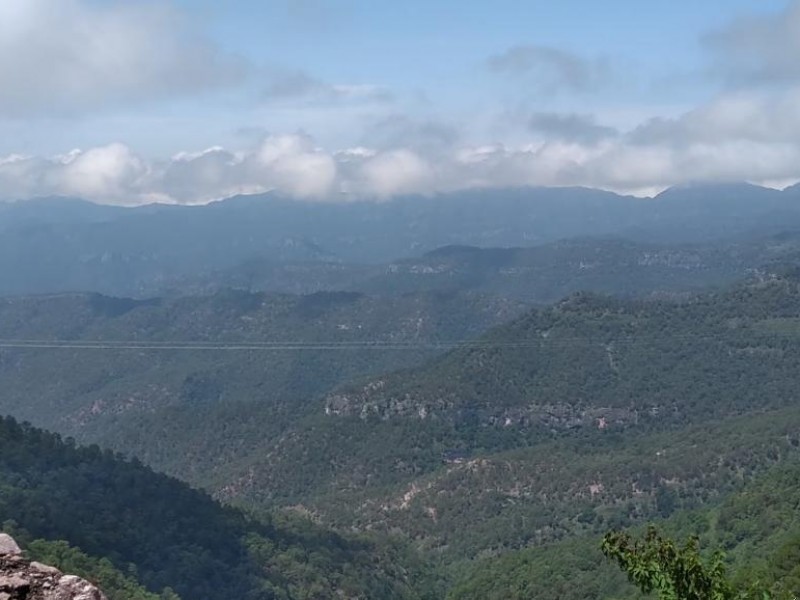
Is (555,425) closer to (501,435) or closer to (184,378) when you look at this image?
(501,435)

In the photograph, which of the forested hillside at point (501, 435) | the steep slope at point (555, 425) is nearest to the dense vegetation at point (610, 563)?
the forested hillside at point (501, 435)

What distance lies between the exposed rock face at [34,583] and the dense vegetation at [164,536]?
3503 centimetres

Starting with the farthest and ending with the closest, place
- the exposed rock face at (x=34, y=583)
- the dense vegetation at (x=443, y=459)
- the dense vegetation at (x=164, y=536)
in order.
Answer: the dense vegetation at (x=443, y=459)
the dense vegetation at (x=164, y=536)
the exposed rock face at (x=34, y=583)

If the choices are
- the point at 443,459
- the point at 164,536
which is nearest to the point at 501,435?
the point at 443,459

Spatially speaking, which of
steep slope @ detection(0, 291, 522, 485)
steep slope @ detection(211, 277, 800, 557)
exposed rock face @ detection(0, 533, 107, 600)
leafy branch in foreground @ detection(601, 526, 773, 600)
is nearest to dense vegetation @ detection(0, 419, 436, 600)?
steep slope @ detection(211, 277, 800, 557)

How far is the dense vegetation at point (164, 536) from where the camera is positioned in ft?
157

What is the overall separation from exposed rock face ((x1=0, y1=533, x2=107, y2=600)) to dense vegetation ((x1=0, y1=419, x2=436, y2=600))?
115ft

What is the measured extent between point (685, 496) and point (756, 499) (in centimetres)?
2279

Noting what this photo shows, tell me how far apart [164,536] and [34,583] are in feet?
165

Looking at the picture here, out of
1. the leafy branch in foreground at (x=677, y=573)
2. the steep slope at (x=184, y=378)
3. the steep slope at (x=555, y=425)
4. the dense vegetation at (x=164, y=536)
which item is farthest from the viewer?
the steep slope at (x=184, y=378)

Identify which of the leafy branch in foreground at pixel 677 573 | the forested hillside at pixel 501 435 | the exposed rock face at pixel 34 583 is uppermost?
the exposed rock face at pixel 34 583

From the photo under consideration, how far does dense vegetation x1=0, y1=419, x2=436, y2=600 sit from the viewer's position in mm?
47750

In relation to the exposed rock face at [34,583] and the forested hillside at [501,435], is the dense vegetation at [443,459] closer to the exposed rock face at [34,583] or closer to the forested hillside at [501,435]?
the forested hillside at [501,435]

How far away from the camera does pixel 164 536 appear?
55.1 meters
